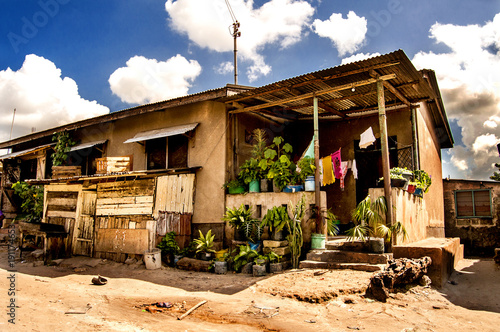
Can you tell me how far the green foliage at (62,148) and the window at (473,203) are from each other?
1733 cm

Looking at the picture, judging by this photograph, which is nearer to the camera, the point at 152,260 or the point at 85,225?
the point at 152,260

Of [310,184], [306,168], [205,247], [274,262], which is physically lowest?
[274,262]

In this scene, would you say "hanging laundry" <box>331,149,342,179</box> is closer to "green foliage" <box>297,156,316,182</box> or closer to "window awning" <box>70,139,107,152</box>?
"green foliage" <box>297,156,316,182</box>

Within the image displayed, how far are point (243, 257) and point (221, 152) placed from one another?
337cm

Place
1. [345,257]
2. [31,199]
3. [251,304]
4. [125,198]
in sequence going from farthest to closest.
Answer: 1. [31,199]
2. [125,198]
3. [345,257]
4. [251,304]

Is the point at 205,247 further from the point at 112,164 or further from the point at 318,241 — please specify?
the point at 112,164

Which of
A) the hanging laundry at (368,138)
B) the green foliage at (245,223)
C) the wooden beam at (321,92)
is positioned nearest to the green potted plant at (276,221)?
the green foliage at (245,223)

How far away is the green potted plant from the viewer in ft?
27.6

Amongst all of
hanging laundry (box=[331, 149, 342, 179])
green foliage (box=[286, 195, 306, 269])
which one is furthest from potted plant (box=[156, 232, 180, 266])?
hanging laundry (box=[331, 149, 342, 179])

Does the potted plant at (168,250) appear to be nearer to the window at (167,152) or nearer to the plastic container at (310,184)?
the window at (167,152)

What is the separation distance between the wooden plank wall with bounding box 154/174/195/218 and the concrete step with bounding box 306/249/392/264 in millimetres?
4314

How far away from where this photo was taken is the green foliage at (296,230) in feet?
26.5

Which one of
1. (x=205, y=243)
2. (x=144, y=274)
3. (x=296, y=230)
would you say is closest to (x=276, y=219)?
(x=296, y=230)

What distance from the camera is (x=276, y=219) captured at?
27.9 feet
